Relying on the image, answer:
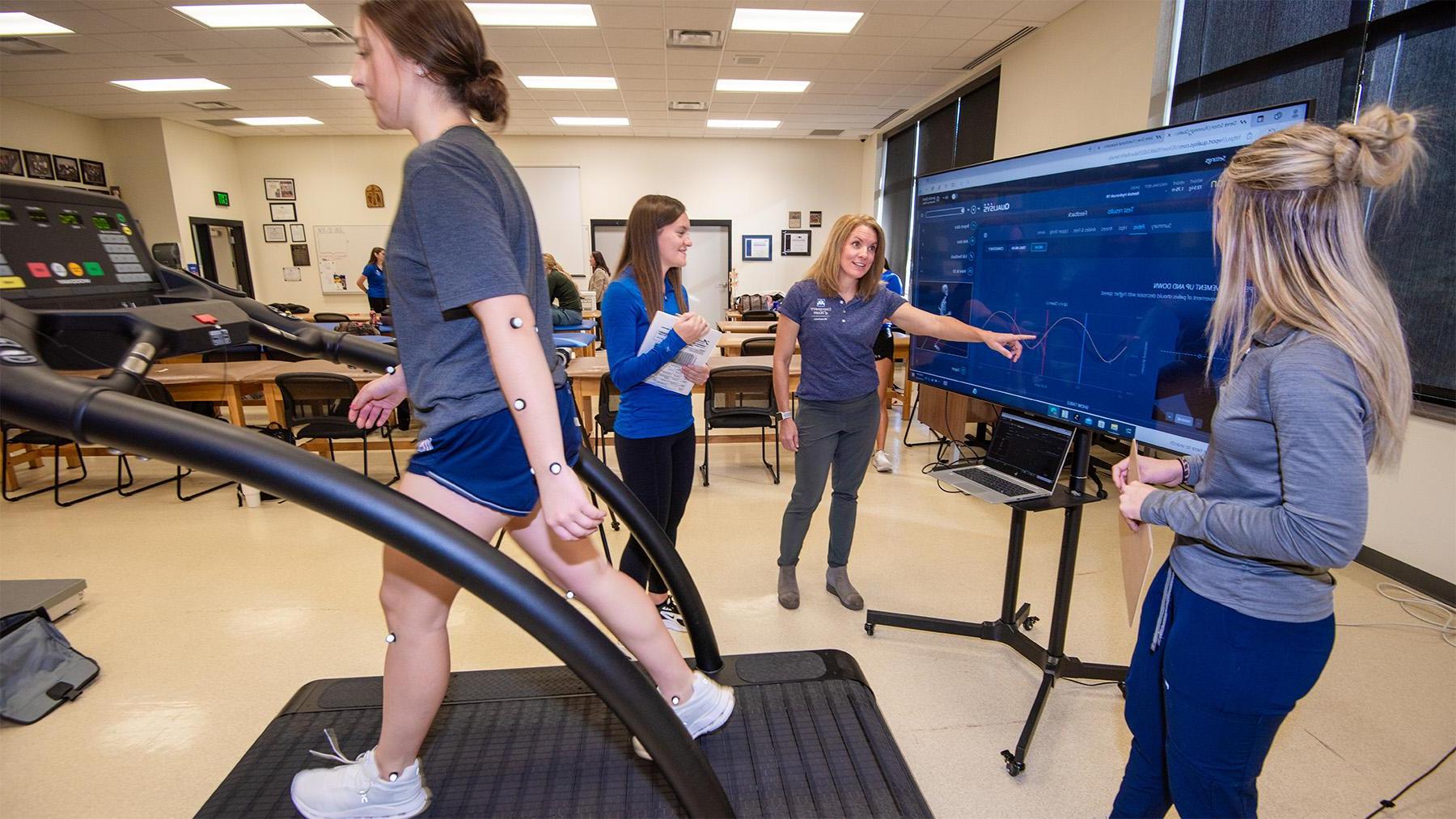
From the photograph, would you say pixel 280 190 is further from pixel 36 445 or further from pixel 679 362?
pixel 679 362

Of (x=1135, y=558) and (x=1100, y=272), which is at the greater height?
(x=1100, y=272)

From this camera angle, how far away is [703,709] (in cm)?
164

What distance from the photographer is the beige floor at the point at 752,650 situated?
6.07 ft

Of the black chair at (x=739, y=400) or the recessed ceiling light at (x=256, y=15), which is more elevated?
the recessed ceiling light at (x=256, y=15)

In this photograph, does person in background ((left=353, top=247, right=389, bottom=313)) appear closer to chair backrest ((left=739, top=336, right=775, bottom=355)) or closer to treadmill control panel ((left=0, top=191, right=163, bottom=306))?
chair backrest ((left=739, top=336, right=775, bottom=355))

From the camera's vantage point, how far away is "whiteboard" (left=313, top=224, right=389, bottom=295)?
10.8 metres

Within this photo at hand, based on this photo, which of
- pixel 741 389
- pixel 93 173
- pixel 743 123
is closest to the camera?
pixel 741 389

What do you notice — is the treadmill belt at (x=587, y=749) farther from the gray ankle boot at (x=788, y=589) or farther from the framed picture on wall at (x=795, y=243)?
the framed picture on wall at (x=795, y=243)

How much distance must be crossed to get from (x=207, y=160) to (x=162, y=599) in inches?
402

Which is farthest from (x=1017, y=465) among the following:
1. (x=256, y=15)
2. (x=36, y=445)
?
(x=256, y=15)

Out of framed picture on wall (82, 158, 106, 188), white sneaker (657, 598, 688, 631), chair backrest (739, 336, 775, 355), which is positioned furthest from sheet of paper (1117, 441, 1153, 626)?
framed picture on wall (82, 158, 106, 188)

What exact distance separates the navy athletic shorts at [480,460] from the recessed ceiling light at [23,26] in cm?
778

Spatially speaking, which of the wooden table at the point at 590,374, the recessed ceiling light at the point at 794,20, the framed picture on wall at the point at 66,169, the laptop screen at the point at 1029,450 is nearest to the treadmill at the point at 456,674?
the laptop screen at the point at 1029,450

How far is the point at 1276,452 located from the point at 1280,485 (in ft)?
0.19
